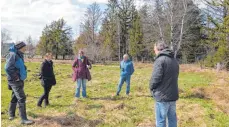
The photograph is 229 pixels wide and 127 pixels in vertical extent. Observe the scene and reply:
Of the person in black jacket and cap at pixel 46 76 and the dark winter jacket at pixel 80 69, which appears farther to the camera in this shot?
the dark winter jacket at pixel 80 69

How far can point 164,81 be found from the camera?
6.35m

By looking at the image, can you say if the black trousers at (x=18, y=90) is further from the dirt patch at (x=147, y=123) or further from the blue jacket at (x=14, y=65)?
the dirt patch at (x=147, y=123)

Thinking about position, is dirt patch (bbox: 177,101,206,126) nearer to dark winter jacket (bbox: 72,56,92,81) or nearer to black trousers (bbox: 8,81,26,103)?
dark winter jacket (bbox: 72,56,92,81)

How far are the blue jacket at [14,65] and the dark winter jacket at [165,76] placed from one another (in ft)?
11.8

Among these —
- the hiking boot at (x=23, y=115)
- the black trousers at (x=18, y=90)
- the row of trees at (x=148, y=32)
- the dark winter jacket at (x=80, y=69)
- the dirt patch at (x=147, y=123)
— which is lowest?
the dirt patch at (x=147, y=123)

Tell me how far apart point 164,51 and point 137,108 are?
421 centimetres

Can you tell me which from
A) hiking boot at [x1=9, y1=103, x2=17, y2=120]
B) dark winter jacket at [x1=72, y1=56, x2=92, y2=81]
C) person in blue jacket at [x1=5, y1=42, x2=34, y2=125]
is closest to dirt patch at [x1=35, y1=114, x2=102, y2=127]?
person in blue jacket at [x1=5, y1=42, x2=34, y2=125]

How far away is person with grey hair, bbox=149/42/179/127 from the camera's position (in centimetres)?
629

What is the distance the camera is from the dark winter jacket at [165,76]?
629cm

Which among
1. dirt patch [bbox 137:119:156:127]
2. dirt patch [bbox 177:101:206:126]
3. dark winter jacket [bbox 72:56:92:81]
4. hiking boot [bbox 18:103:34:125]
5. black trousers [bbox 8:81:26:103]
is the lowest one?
dirt patch [bbox 137:119:156:127]

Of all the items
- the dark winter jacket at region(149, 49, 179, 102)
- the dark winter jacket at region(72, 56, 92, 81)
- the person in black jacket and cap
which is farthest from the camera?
the dark winter jacket at region(72, 56, 92, 81)

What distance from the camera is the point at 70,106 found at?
402 inches

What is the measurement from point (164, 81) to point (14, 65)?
12.9ft

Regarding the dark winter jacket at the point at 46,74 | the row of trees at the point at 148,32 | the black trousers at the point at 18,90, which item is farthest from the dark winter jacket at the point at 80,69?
the row of trees at the point at 148,32
